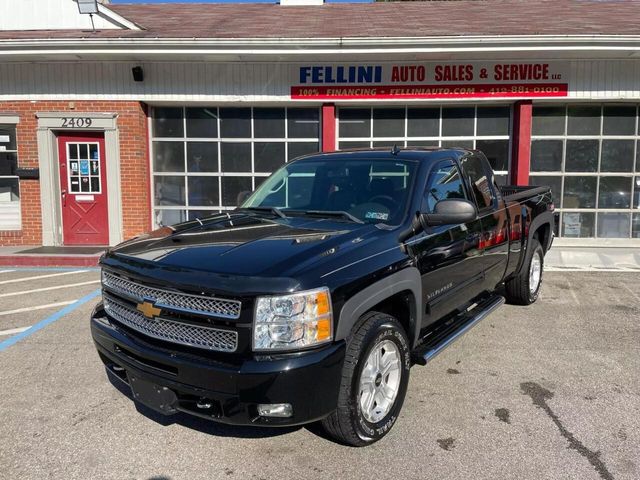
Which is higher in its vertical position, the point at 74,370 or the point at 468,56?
the point at 468,56

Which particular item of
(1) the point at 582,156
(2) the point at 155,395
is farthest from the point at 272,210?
(1) the point at 582,156

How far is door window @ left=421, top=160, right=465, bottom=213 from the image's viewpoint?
3.75m

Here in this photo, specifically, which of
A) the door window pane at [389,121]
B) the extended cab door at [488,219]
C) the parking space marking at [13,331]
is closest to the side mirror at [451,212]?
the extended cab door at [488,219]

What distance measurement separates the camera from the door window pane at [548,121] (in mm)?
10477

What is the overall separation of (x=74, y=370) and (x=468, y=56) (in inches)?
343

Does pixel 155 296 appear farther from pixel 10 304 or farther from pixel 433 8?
pixel 433 8

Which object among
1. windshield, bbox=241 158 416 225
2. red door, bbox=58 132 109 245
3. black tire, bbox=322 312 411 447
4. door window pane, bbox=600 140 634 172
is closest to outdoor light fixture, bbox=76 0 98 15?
red door, bbox=58 132 109 245

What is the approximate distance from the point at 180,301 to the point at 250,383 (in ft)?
1.99

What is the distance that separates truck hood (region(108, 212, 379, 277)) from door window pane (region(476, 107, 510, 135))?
807 cm

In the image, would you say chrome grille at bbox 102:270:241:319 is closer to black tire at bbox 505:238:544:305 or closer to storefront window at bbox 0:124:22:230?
black tire at bbox 505:238:544:305

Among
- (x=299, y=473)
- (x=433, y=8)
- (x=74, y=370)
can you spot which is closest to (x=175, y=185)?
(x=74, y=370)

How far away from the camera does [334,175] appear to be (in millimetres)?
4113

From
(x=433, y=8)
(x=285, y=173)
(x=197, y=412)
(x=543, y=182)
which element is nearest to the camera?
(x=197, y=412)

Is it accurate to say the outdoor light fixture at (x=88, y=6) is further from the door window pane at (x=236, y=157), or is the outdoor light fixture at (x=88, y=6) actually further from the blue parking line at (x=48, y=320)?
the blue parking line at (x=48, y=320)
